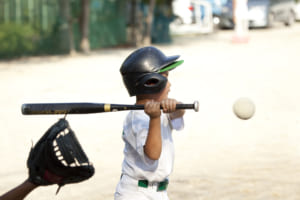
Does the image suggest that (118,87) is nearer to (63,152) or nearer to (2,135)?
(2,135)

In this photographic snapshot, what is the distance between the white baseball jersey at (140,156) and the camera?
3.64m

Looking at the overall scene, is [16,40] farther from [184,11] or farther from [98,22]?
[184,11]

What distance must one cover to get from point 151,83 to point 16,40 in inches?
661

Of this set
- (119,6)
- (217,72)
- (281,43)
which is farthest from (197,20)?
(217,72)

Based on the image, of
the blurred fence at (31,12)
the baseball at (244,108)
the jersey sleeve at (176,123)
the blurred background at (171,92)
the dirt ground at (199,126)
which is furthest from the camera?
the blurred fence at (31,12)

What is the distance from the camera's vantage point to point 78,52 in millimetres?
21422

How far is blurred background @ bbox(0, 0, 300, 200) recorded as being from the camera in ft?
19.8

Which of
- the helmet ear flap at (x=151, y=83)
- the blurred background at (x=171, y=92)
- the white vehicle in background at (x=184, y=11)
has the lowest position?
the blurred background at (x=171, y=92)

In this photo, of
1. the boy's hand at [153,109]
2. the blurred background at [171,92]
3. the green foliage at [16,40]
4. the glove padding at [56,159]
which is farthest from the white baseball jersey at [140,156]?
the green foliage at [16,40]

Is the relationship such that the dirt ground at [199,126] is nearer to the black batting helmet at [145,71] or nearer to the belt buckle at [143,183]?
the belt buckle at [143,183]

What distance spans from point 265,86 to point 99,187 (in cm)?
683

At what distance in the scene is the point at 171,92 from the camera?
1145 cm

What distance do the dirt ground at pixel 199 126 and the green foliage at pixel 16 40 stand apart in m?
2.20

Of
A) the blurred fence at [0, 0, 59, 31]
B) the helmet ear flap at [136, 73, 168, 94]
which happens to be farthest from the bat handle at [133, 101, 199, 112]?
the blurred fence at [0, 0, 59, 31]
